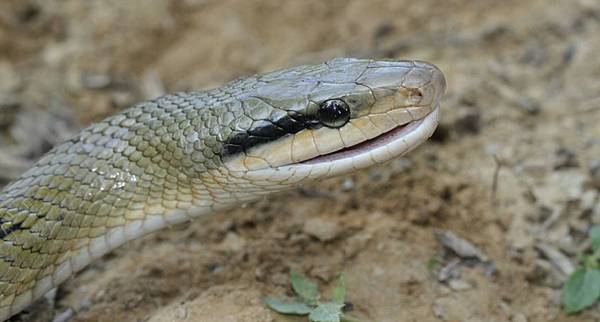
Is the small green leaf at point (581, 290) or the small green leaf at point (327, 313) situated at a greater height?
the small green leaf at point (327, 313)

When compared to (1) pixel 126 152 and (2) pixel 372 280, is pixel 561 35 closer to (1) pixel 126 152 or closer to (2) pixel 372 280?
(2) pixel 372 280

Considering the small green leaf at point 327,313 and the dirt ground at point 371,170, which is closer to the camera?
the small green leaf at point 327,313

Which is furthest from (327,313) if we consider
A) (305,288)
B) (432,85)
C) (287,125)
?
(432,85)

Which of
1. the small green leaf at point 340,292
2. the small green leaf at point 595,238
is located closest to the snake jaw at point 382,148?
the small green leaf at point 340,292

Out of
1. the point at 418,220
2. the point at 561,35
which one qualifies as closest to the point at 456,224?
the point at 418,220

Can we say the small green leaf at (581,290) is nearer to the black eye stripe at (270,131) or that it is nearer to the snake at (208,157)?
the snake at (208,157)
